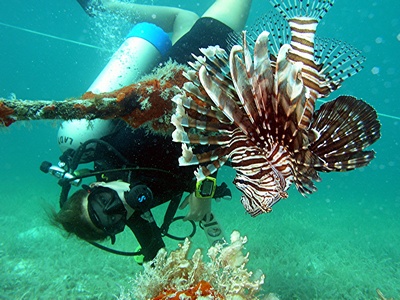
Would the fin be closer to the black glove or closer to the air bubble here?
the black glove

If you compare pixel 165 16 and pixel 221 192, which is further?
pixel 165 16

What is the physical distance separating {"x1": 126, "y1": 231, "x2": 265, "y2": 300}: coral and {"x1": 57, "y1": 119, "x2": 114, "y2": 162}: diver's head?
6.39 feet

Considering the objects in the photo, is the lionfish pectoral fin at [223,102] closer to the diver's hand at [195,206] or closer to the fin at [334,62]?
the fin at [334,62]

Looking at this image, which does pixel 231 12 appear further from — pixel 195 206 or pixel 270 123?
pixel 270 123

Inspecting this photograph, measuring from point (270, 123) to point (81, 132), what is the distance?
2.92 m

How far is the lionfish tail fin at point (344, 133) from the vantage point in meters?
1.83

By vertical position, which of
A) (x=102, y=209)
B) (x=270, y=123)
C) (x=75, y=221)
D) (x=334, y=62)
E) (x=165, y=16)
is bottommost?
(x=75, y=221)

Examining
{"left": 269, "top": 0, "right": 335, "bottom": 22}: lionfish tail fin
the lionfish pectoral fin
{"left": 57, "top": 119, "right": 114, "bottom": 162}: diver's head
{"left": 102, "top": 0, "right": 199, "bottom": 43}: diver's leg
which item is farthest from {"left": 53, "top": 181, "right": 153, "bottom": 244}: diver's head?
{"left": 102, "top": 0, "right": 199, "bottom": 43}: diver's leg

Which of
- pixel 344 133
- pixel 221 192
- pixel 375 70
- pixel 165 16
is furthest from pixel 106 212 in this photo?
pixel 375 70

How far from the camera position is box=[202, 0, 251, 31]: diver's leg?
19.3ft

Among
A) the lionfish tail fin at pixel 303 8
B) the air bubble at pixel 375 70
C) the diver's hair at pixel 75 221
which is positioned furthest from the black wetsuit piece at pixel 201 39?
the air bubble at pixel 375 70

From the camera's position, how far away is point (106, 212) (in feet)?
9.87

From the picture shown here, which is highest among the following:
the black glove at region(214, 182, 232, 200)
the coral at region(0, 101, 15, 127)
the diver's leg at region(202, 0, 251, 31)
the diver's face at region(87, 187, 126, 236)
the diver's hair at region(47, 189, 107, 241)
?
the diver's leg at region(202, 0, 251, 31)

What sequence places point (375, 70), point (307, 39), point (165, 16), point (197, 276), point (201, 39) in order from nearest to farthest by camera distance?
point (307, 39)
point (197, 276)
point (201, 39)
point (165, 16)
point (375, 70)
